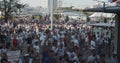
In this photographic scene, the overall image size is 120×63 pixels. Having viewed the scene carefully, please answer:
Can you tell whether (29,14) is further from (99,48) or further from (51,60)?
(51,60)

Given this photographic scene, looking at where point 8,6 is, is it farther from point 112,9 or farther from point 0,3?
point 112,9

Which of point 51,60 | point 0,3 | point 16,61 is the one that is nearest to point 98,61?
point 51,60

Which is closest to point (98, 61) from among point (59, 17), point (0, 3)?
point (0, 3)

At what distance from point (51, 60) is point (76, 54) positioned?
1568 mm

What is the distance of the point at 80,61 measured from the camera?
50.5 feet

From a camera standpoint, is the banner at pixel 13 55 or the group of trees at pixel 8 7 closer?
the banner at pixel 13 55

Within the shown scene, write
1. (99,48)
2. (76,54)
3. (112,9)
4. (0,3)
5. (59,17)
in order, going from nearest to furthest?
(112,9) < (76,54) < (99,48) < (0,3) < (59,17)

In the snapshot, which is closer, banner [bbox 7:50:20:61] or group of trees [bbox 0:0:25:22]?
banner [bbox 7:50:20:61]

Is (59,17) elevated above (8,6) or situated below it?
below


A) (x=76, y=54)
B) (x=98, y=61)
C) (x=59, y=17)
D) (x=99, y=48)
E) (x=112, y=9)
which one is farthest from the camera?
(x=59, y=17)

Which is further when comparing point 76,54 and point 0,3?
point 0,3

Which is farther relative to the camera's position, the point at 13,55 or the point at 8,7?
the point at 8,7

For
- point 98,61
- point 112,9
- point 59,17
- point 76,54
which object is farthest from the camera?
point 59,17

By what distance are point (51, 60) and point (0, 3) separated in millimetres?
33518
